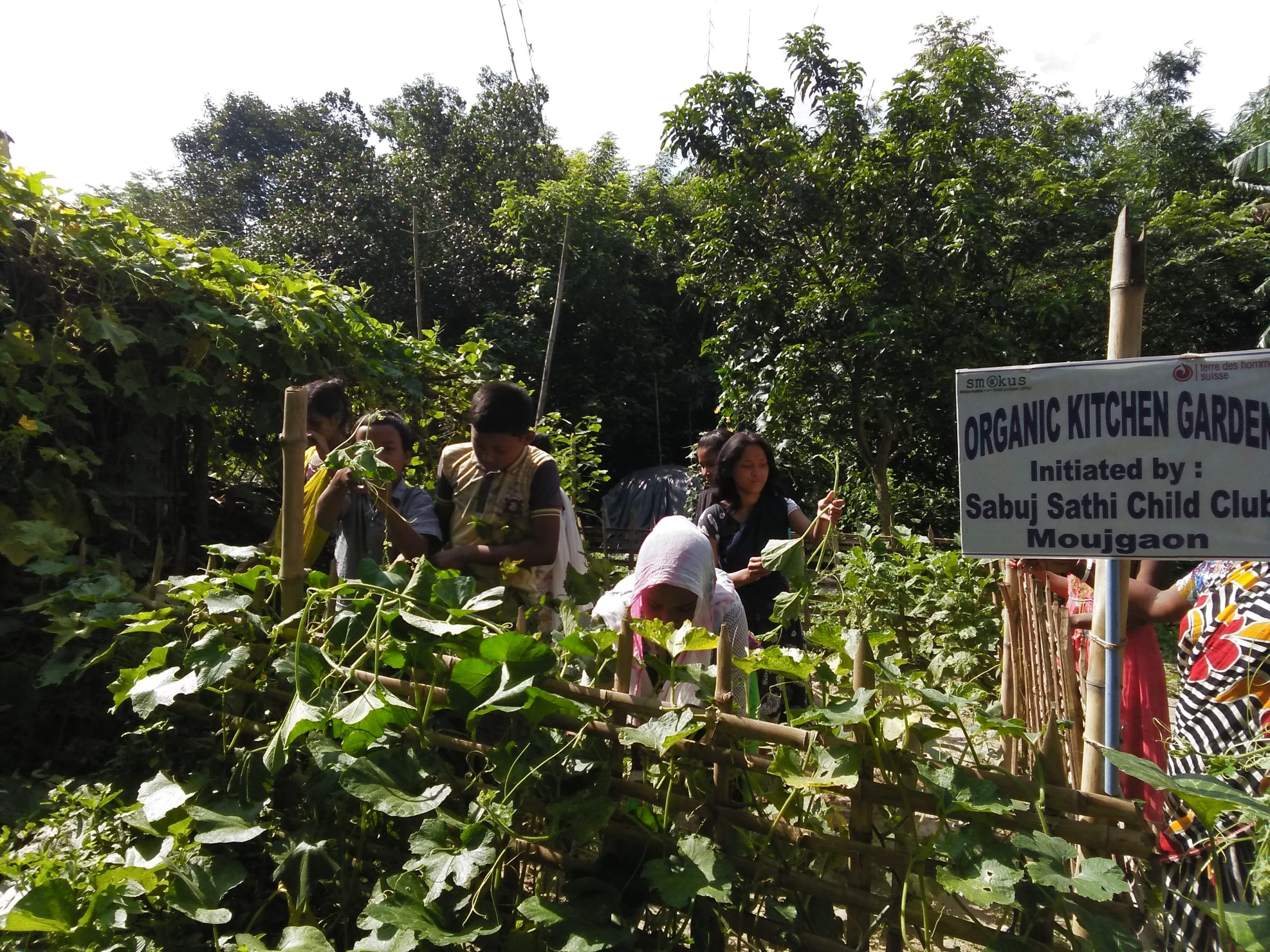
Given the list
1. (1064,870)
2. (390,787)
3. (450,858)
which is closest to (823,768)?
(1064,870)

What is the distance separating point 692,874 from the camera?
129 cm

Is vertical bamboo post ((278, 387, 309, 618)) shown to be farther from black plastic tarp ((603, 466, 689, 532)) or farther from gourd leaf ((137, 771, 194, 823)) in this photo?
black plastic tarp ((603, 466, 689, 532))

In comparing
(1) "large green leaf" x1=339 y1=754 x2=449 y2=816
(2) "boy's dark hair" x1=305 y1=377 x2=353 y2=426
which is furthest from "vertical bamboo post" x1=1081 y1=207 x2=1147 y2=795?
(2) "boy's dark hair" x1=305 y1=377 x2=353 y2=426

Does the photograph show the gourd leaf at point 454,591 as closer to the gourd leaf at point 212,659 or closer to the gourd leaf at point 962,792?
the gourd leaf at point 212,659

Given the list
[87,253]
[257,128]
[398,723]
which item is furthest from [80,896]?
[257,128]

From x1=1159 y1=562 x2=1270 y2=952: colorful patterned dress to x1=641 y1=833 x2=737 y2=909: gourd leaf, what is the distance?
943 mm

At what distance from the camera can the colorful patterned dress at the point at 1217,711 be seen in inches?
67.7

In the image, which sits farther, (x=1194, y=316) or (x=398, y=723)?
(x=1194, y=316)

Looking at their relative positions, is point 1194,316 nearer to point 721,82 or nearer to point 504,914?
point 721,82

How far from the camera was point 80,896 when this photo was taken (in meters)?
1.61

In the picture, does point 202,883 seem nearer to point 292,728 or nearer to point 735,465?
point 292,728

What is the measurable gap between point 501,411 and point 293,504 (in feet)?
2.53

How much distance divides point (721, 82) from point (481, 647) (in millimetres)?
8407

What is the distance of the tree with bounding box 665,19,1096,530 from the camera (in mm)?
8188
